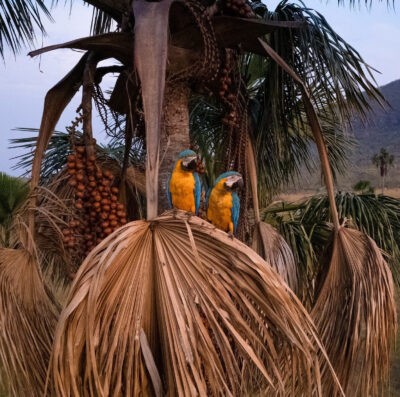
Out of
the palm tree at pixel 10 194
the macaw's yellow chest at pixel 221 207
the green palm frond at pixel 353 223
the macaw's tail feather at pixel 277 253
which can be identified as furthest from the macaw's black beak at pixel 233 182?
→ the palm tree at pixel 10 194

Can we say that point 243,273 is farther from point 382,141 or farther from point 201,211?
point 382,141

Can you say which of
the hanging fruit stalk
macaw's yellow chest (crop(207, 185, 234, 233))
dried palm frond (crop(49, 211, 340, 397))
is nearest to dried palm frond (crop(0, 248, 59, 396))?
the hanging fruit stalk

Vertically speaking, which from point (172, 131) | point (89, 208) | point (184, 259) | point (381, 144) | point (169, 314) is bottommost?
point (169, 314)

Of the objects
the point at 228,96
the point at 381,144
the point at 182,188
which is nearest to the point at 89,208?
the point at 182,188

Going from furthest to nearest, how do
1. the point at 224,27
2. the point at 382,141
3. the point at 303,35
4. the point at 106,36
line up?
the point at 382,141, the point at 303,35, the point at 224,27, the point at 106,36

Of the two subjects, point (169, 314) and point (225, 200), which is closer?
point (169, 314)

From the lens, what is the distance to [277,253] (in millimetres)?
3803

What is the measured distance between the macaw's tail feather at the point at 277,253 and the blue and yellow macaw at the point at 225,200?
0.40 m

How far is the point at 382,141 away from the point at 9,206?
60.4 m

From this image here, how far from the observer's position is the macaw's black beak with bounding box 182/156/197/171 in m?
2.99

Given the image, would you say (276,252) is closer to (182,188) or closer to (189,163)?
(182,188)

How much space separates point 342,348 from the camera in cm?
308

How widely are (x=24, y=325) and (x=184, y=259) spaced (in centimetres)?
123

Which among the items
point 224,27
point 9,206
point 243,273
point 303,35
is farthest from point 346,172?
point 243,273
